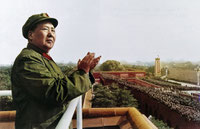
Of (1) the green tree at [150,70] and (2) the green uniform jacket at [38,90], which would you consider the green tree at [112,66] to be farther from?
(2) the green uniform jacket at [38,90]

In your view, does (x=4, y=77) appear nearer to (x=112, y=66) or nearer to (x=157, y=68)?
(x=112, y=66)

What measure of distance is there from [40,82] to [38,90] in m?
0.02

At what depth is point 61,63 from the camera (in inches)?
98.3

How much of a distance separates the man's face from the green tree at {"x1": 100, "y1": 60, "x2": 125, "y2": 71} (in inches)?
→ 117

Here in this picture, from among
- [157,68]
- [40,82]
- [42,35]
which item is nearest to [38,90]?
[40,82]

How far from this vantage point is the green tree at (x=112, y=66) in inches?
141

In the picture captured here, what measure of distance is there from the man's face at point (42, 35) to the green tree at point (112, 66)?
2.98 meters

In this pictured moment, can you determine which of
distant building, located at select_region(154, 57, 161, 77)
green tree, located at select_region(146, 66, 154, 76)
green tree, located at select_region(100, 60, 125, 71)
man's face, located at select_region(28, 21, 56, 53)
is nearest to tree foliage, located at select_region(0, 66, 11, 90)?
green tree, located at select_region(100, 60, 125, 71)

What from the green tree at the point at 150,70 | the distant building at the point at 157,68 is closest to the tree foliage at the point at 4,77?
the green tree at the point at 150,70

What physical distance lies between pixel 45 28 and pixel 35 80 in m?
0.22

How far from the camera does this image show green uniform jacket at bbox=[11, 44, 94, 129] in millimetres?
416

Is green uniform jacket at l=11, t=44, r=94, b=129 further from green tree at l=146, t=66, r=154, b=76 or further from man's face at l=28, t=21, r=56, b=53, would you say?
green tree at l=146, t=66, r=154, b=76

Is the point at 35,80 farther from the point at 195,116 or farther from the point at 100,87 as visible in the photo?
the point at 100,87

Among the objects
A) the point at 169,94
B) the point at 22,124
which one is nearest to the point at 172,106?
the point at 169,94
